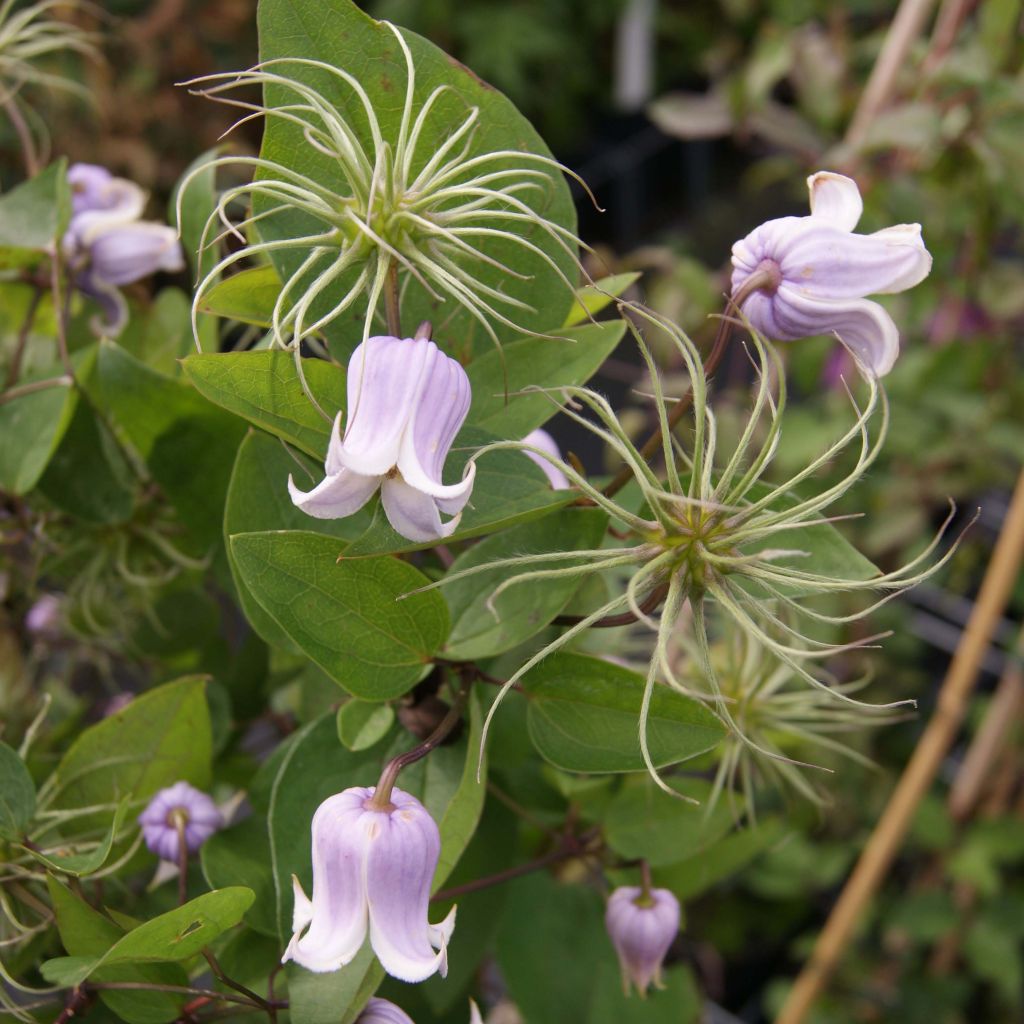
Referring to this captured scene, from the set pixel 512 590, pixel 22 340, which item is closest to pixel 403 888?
pixel 512 590

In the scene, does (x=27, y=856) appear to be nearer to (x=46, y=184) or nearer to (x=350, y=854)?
(x=350, y=854)

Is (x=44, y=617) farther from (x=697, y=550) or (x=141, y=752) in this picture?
(x=697, y=550)

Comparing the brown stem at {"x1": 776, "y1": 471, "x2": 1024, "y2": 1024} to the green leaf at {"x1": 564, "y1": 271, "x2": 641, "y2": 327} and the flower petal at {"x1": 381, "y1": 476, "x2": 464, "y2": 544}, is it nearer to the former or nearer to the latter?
the green leaf at {"x1": 564, "y1": 271, "x2": 641, "y2": 327}

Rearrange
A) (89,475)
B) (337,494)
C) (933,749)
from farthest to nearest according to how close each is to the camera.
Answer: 1. (933,749)
2. (89,475)
3. (337,494)

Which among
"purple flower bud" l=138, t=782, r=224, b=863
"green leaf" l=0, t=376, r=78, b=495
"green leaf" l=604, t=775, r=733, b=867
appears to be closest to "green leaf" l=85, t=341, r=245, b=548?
"green leaf" l=0, t=376, r=78, b=495

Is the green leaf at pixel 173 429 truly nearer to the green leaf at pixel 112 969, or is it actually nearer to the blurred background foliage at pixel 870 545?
the blurred background foliage at pixel 870 545

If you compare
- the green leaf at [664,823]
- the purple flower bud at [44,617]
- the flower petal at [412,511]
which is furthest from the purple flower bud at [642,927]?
the purple flower bud at [44,617]
